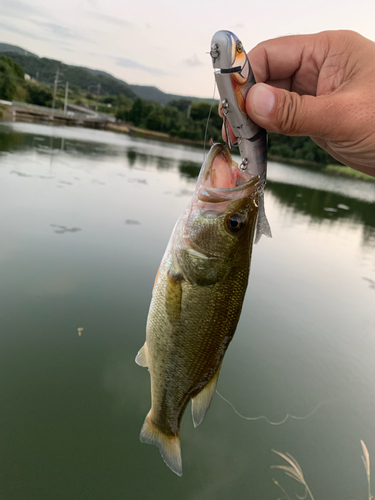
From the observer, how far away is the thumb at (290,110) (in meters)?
1.34

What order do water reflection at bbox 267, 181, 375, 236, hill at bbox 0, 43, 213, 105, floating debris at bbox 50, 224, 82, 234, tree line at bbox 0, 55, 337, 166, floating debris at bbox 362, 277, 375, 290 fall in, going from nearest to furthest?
1. floating debris at bbox 50, 224, 82, 234
2. floating debris at bbox 362, 277, 375, 290
3. water reflection at bbox 267, 181, 375, 236
4. tree line at bbox 0, 55, 337, 166
5. hill at bbox 0, 43, 213, 105

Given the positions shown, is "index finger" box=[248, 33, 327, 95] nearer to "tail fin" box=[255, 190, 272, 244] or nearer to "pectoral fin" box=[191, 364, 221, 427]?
"tail fin" box=[255, 190, 272, 244]

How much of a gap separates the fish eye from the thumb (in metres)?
0.44

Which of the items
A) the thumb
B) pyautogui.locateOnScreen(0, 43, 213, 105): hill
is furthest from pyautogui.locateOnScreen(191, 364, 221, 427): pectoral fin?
pyautogui.locateOnScreen(0, 43, 213, 105): hill

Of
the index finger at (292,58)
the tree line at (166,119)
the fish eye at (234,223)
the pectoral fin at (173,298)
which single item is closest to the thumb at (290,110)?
the fish eye at (234,223)

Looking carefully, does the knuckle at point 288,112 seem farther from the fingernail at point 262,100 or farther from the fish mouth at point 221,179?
the fish mouth at point 221,179

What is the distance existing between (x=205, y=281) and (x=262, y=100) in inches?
31.4

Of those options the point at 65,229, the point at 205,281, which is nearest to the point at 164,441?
the point at 205,281

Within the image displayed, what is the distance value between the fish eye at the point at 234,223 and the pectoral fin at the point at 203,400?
647 millimetres

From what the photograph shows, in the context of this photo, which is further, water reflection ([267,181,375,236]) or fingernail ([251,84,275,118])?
water reflection ([267,181,375,236])

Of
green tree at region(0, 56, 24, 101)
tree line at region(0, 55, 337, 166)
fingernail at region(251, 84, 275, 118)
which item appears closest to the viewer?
fingernail at region(251, 84, 275, 118)

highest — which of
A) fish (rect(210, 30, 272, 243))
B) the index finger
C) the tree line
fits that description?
the tree line

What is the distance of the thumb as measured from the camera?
1344 mm

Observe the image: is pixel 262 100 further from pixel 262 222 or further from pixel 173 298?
pixel 173 298
